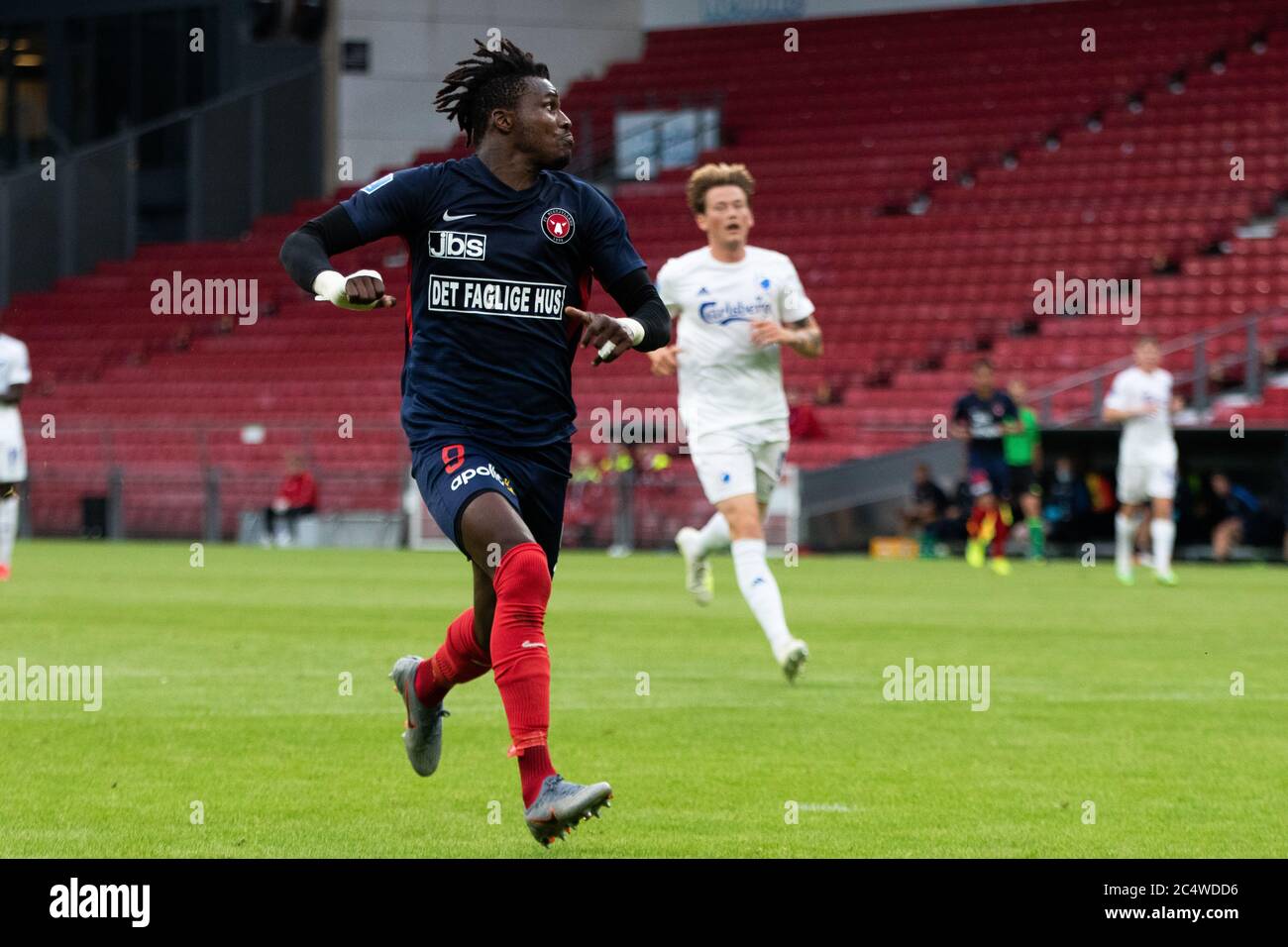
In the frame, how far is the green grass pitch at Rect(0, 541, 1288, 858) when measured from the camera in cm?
645

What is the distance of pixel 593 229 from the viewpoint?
22.4ft

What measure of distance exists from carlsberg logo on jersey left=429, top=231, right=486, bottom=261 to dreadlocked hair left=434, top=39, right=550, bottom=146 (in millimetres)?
441

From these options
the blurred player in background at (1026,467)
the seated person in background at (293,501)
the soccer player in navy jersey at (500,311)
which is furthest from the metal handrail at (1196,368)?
the soccer player in navy jersey at (500,311)

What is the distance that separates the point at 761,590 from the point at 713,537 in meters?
2.36

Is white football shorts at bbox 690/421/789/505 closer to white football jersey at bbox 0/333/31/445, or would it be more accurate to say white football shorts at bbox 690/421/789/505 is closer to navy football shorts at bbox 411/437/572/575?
navy football shorts at bbox 411/437/572/575

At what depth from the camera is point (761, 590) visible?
445 inches

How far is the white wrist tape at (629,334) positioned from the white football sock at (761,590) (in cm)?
444

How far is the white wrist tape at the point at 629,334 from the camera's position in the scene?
6.30 m

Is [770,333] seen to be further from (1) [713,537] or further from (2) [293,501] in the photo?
(2) [293,501]

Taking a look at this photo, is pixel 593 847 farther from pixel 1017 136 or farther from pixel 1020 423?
pixel 1017 136

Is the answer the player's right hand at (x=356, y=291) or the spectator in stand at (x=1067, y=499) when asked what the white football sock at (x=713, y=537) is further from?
the spectator in stand at (x=1067, y=499)

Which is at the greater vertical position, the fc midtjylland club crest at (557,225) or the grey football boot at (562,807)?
the fc midtjylland club crest at (557,225)

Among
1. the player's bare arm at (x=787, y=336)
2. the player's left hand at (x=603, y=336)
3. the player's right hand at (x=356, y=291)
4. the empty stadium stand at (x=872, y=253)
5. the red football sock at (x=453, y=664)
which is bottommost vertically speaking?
the red football sock at (x=453, y=664)

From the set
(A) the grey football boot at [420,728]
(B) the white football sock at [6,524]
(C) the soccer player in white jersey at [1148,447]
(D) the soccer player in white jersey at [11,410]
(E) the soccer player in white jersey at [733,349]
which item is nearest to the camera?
(A) the grey football boot at [420,728]
